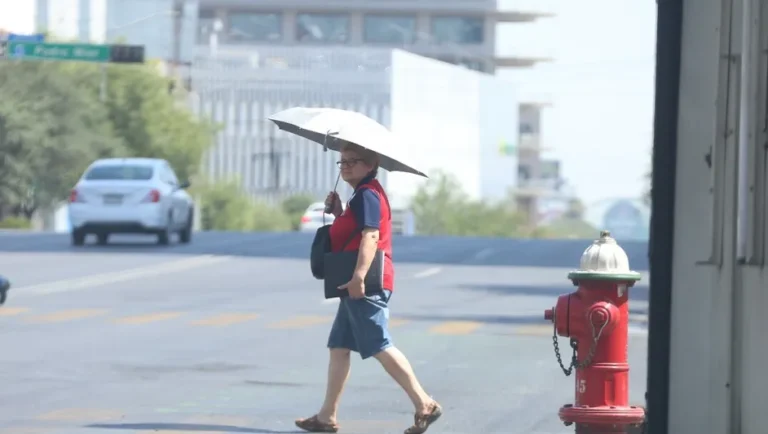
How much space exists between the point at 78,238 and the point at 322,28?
134 m

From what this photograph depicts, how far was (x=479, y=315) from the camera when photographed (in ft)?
66.8

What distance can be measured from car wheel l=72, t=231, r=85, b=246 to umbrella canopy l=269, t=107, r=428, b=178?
23743 millimetres

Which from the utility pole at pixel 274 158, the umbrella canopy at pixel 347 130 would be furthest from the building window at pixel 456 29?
the umbrella canopy at pixel 347 130

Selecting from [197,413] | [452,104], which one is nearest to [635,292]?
[197,413]

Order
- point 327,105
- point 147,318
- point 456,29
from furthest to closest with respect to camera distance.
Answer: point 456,29 < point 327,105 < point 147,318

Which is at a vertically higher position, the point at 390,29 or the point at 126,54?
the point at 390,29

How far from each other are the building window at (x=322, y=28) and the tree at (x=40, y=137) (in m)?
81.9

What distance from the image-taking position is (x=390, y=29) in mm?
165500

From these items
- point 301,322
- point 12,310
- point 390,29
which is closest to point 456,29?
point 390,29

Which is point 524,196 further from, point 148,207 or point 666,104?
point 666,104

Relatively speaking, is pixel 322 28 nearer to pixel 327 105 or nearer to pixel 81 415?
pixel 327 105

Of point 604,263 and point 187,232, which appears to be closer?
point 604,263

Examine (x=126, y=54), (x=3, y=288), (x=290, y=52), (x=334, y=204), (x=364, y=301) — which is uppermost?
(x=290, y=52)

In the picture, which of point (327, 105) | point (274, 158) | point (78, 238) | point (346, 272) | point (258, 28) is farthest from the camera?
point (258, 28)
